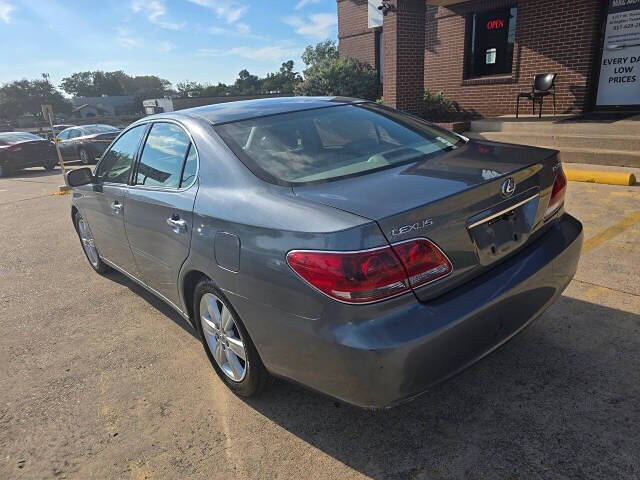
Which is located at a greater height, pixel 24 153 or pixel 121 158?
pixel 121 158

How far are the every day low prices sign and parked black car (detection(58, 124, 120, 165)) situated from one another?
46.7ft

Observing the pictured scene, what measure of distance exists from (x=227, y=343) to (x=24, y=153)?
17.0m

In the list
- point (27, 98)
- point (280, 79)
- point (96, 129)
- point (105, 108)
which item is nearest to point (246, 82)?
point (280, 79)

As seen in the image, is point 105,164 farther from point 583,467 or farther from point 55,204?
point 55,204

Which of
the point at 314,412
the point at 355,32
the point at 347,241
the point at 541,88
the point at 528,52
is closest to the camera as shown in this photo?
the point at 347,241

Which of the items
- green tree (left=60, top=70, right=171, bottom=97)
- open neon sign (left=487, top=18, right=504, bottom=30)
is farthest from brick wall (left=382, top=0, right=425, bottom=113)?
green tree (left=60, top=70, right=171, bottom=97)

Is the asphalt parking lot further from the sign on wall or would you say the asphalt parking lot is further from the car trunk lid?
the sign on wall

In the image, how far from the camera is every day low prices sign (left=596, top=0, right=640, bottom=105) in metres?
8.80

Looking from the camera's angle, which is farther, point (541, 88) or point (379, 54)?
point (379, 54)

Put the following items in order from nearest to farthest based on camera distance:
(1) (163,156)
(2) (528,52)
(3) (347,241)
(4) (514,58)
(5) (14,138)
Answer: (3) (347,241)
(1) (163,156)
(2) (528,52)
(4) (514,58)
(5) (14,138)

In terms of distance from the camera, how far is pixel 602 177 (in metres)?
6.54

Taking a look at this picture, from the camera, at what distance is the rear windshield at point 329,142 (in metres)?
2.46

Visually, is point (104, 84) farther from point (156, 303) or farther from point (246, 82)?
point (156, 303)

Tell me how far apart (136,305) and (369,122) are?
264 cm
